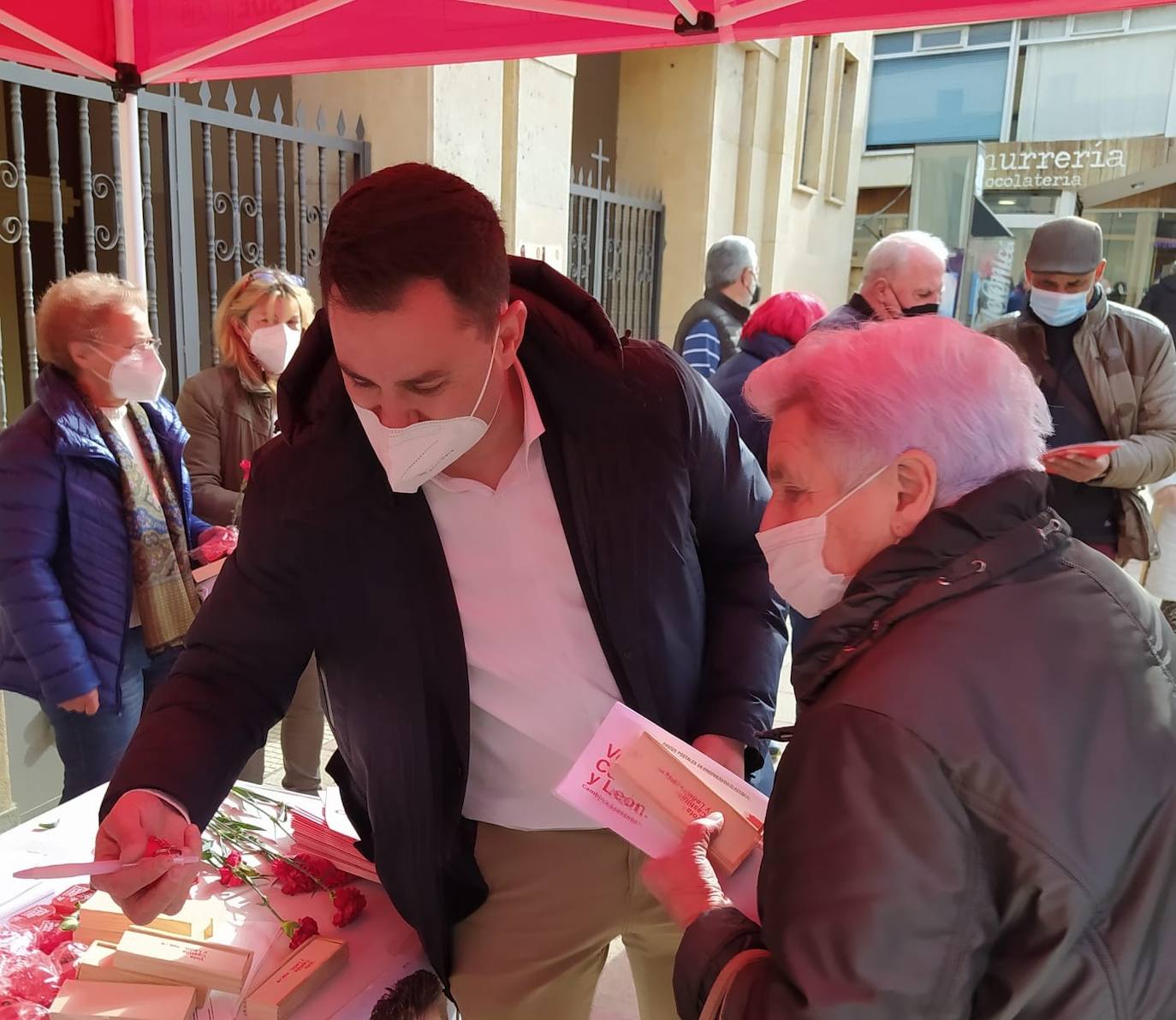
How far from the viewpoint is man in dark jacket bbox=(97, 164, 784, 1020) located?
139cm

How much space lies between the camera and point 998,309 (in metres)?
13.0

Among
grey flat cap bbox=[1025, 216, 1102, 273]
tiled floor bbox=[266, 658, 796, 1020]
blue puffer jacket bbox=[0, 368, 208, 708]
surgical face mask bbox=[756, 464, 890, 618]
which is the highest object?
grey flat cap bbox=[1025, 216, 1102, 273]

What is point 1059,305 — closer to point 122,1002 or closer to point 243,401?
point 243,401

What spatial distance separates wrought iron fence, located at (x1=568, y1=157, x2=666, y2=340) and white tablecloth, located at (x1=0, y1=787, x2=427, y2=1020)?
20.6 feet

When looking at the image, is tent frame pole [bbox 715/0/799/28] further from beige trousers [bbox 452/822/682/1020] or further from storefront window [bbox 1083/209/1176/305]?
storefront window [bbox 1083/209/1176/305]

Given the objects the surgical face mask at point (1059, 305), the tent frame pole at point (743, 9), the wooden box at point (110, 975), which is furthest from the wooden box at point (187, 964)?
the surgical face mask at point (1059, 305)

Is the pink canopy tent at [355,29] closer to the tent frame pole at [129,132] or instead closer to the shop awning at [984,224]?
the tent frame pole at [129,132]

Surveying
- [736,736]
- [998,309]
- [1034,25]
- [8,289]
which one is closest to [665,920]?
[736,736]

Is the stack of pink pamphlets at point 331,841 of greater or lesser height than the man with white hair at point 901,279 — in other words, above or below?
below

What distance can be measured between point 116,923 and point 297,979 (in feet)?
1.10

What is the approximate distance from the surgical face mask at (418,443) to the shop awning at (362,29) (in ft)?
5.25

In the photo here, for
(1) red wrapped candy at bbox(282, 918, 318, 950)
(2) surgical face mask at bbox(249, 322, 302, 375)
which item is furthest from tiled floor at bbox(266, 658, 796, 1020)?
(2) surgical face mask at bbox(249, 322, 302, 375)

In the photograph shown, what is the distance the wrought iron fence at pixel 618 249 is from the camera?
7.84 meters

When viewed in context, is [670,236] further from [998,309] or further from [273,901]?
[273,901]
